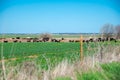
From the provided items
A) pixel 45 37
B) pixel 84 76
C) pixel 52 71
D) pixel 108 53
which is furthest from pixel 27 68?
pixel 45 37

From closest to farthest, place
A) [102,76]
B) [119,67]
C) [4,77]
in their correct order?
[4,77] < [102,76] < [119,67]

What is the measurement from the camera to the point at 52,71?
1147 centimetres

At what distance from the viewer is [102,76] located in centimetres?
1323

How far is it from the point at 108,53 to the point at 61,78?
6.40 metres

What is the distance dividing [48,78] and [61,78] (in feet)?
1.81

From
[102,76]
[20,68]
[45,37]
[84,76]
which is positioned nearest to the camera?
[20,68]

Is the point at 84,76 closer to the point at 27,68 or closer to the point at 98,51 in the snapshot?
the point at 27,68

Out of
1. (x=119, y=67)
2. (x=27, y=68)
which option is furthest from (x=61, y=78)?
(x=119, y=67)

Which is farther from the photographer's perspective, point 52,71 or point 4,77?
point 52,71

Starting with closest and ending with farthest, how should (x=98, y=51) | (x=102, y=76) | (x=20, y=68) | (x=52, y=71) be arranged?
(x=20, y=68) → (x=52, y=71) → (x=102, y=76) → (x=98, y=51)

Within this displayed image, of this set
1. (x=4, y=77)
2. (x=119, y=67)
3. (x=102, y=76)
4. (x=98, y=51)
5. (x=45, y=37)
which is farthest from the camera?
(x=45, y=37)

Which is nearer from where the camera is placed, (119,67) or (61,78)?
(61,78)

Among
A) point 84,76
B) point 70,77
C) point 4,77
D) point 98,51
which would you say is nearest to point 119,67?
point 98,51

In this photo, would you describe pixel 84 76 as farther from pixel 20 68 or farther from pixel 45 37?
pixel 45 37
